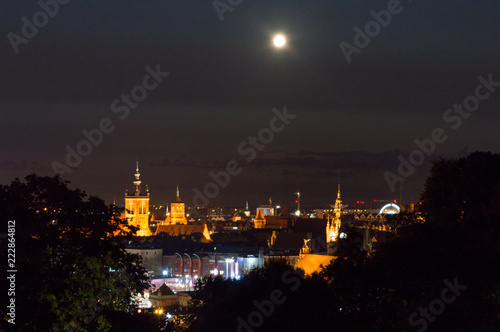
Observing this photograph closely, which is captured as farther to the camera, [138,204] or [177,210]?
[177,210]

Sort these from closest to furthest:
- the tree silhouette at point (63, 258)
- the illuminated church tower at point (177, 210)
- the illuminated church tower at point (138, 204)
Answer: the tree silhouette at point (63, 258)
the illuminated church tower at point (138, 204)
the illuminated church tower at point (177, 210)

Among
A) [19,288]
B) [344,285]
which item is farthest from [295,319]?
[19,288]

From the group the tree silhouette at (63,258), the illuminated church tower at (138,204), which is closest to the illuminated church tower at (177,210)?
the illuminated church tower at (138,204)

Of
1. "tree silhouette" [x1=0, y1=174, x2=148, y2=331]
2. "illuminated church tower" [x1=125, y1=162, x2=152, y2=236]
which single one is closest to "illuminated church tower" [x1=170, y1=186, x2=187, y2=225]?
"illuminated church tower" [x1=125, y1=162, x2=152, y2=236]

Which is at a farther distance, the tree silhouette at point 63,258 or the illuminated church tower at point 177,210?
the illuminated church tower at point 177,210

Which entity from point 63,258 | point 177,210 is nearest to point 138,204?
point 177,210

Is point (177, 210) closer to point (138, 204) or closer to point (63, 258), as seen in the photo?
point (138, 204)

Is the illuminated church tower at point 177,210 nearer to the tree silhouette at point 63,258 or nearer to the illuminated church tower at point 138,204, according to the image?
the illuminated church tower at point 138,204

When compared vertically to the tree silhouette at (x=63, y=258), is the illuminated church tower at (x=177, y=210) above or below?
above

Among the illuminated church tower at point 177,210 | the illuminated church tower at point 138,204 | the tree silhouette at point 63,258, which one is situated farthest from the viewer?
the illuminated church tower at point 177,210

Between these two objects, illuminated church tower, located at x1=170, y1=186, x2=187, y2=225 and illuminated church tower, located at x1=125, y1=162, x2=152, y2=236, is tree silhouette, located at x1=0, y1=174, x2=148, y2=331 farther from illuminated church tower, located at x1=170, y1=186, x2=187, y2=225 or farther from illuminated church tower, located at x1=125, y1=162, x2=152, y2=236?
illuminated church tower, located at x1=170, y1=186, x2=187, y2=225

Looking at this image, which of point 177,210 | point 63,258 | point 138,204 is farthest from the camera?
point 177,210

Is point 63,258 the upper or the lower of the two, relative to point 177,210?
lower

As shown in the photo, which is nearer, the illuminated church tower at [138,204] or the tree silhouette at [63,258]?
the tree silhouette at [63,258]
